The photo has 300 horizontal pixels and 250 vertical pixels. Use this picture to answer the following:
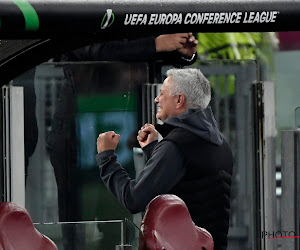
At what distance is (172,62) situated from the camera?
9727 millimetres

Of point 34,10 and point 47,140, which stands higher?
point 34,10

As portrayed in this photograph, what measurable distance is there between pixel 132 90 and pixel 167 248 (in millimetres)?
2646

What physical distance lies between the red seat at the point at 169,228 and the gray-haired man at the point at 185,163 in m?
0.43

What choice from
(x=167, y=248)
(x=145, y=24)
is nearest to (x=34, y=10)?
(x=145, y=24)

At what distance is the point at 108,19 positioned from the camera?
675 centimetres

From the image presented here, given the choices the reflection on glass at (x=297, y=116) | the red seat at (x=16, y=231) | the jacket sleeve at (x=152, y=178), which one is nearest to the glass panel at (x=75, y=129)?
the reflection on glass at (x=297, y=116)

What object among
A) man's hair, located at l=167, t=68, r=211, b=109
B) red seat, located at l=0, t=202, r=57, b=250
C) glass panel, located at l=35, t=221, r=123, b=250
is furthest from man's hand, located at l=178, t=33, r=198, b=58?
red seat, located at l=0, t=202, r=57, b=250

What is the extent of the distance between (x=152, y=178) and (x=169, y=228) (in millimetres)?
557

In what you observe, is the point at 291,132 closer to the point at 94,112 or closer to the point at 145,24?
the point at 94,112

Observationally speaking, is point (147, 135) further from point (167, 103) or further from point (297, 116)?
point (297, 116)

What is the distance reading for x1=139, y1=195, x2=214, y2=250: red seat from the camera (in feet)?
24.0

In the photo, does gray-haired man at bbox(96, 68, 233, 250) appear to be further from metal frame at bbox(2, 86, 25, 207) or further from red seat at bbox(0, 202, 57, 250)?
metal frame at bbox(2, 86, 25, 207)

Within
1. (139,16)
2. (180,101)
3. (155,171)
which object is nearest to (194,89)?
(180,101)

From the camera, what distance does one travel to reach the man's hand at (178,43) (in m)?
9.62
